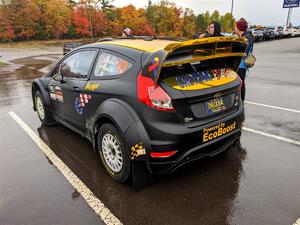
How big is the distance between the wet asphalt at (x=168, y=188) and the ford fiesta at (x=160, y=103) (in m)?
0.34

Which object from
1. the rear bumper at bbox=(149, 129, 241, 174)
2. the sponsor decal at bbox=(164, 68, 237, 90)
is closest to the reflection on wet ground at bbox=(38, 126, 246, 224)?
the rear bumper at bbox=(149, 129, 241, 174)

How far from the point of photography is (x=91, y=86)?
135 inches

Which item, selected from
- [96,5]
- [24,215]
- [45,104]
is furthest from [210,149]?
[96,5]

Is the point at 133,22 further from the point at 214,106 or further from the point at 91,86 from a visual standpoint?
the point at 214,106

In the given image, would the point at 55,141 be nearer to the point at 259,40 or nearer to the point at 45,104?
the point at 45,104

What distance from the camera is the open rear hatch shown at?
268 centimetres

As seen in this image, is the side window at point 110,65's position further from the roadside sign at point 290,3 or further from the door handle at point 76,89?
the roadside sign at point 290,3

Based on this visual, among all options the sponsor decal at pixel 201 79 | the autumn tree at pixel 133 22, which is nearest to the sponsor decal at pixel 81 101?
the sponsor decal at pixel 201 79

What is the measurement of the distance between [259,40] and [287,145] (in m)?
36.8

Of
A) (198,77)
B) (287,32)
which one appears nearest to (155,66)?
(198,77)

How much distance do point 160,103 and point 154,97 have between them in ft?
0.29

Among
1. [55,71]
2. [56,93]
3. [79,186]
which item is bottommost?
[79,186]

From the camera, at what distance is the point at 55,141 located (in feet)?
14.6

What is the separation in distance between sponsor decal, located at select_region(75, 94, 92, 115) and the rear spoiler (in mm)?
1118
